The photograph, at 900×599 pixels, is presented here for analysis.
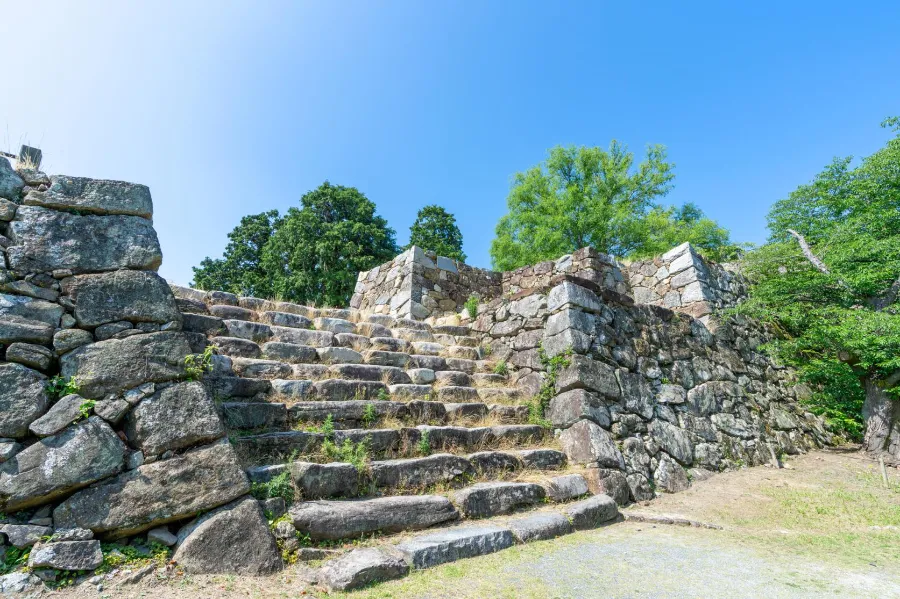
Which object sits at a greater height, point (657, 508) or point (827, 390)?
point (827, 390)

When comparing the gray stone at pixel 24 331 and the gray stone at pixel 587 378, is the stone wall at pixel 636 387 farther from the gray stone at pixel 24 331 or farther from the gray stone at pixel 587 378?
the gray stone at pixel 24 331

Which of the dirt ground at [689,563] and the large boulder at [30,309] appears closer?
the dirt ground at [689,563]

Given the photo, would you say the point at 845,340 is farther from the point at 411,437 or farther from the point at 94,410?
the point at 94,410

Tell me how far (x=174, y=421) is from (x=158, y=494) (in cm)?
45

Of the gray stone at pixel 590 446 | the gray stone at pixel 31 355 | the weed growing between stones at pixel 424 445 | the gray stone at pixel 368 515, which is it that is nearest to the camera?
the gray stone at pixel 31 355

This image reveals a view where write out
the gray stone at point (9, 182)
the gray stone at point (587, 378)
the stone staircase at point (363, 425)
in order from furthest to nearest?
the gray stone at point (587, 378) < the stone staircase at point (363, 425) < the gray stone at point (9, 182)

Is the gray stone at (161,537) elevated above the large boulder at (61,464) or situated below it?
below

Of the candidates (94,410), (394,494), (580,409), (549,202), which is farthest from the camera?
(549,202)

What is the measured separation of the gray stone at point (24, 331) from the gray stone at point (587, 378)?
4742 millimetres

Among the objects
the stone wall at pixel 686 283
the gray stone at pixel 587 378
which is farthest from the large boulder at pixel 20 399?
the stone wall at pixel 686 283

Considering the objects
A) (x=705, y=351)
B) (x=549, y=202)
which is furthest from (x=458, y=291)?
(x=549, y=202)

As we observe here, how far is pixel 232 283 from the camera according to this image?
872 inches

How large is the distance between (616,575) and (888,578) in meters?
1.83

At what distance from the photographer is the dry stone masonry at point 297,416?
2.75 meters
